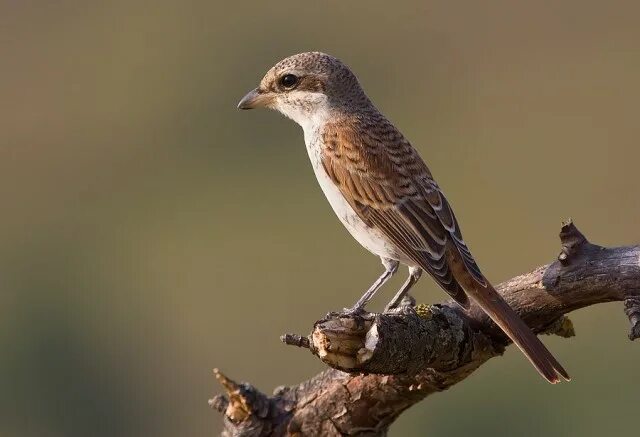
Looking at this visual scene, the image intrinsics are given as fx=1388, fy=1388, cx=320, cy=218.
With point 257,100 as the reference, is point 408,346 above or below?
below

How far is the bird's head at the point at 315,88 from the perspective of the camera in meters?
7.20

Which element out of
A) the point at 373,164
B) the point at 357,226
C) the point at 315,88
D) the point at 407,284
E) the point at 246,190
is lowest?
the point at 246,190

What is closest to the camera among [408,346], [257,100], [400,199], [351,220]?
[408,346]

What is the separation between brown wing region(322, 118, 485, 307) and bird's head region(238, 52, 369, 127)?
268 mm

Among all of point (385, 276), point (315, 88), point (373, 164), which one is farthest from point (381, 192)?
point (315, 88)

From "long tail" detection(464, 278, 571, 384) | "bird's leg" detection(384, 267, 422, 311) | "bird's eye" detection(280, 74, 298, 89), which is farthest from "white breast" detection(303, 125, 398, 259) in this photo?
"long tail" detection(464, 278, 571, 384)

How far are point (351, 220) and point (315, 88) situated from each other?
84 cm

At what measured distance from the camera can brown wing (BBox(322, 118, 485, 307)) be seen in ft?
21.4

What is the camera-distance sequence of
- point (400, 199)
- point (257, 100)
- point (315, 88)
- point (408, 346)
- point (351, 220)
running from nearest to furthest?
point (408, 346), point (400, 199), point (351, 220), point (315, 88), point (257, 100)

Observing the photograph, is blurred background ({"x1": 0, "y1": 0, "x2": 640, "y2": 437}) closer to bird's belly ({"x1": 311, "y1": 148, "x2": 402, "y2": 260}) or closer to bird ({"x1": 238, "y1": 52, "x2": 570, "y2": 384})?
bird ({"x1": 238, "y1": 52, "x2": 570, "y2": 384})

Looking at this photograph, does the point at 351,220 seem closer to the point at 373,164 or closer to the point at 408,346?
the point at 373,164

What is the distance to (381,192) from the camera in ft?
21.9

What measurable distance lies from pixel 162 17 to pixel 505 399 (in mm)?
Answer: 40374

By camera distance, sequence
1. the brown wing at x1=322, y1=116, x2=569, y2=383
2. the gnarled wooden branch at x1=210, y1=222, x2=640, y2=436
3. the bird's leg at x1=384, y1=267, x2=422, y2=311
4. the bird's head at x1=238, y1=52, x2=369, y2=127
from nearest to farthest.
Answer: the gnarled wooden branch at x1=210, y1=222, x2=640, y2=436 < the brown wing at x1=322, y1=116, x2=569, y2=383 < the bird's leg at x1=384, y1=267, x2=422, y2=311 < the bird's head at x1=238, y1=52, x2=369, y2=127
